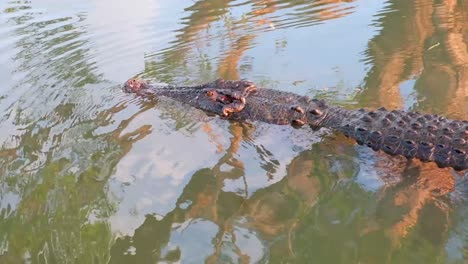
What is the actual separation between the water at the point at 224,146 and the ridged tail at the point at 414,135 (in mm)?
118

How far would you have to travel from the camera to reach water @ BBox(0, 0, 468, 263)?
3855 millimetres

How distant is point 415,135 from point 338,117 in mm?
904

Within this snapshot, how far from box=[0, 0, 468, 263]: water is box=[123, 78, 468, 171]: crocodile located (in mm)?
134

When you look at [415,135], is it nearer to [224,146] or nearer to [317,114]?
[317,114]

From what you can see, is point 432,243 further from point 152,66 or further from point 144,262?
point 152,66

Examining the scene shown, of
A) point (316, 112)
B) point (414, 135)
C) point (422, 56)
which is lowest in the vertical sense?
point (422, 56)

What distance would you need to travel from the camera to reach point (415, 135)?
454 cm

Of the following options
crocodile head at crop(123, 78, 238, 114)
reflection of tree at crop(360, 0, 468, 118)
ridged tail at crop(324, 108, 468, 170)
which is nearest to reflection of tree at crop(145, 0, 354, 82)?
crocodile head at crop(123, 78, 238, 114)

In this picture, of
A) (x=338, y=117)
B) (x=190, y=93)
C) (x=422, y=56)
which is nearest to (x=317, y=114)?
(x=338, y=117)

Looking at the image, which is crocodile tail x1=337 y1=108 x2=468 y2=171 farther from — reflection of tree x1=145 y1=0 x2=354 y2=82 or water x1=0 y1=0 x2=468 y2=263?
reflection of tree x1=145 y1=0 x2=354 y2=82

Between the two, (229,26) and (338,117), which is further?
(229,26)

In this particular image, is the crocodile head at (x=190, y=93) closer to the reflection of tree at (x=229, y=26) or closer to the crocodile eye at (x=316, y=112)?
the reflection of tree at (x=229, y=26)

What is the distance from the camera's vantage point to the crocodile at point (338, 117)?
439 cm

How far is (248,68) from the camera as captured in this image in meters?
6.84
